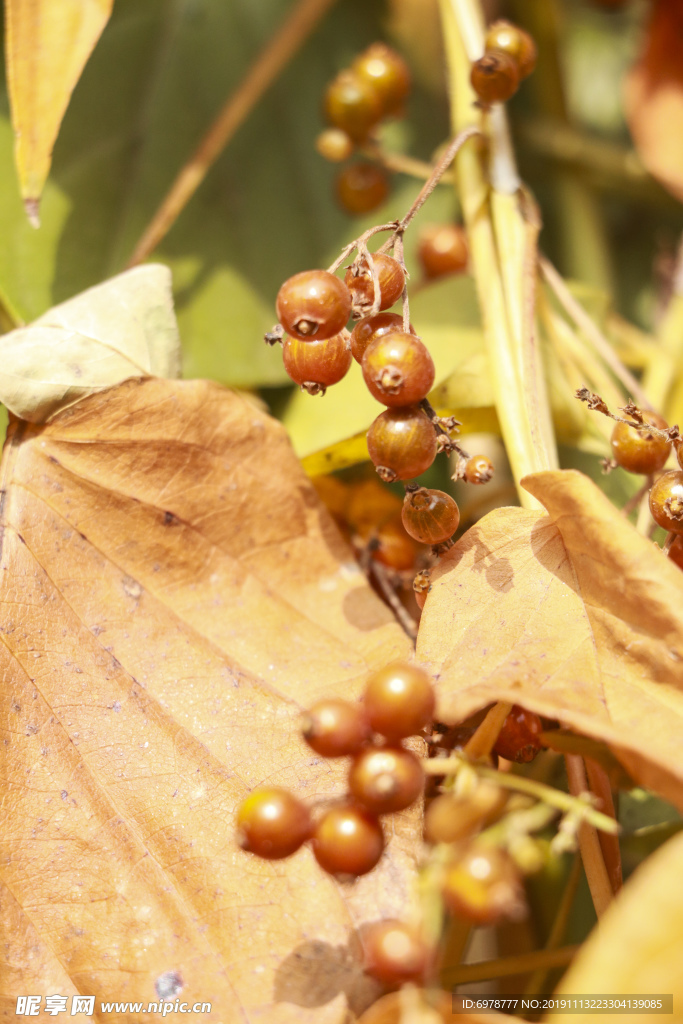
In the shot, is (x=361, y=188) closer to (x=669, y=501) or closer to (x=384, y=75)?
(x=384, y=75)

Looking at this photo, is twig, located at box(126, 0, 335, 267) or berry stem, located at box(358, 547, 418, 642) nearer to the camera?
berry stem, located at box(358, 547, 418, 642)

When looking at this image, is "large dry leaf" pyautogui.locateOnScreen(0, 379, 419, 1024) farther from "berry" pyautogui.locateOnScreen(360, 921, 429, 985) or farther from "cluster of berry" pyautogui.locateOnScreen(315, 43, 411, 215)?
"cluster of berry" pyautogui.locateOnScreen(315, 43, 411, 215)

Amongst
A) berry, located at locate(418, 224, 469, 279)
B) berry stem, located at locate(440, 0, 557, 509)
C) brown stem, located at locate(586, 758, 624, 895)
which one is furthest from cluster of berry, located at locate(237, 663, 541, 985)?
berry, located at locate(418, 224, 469, 279)

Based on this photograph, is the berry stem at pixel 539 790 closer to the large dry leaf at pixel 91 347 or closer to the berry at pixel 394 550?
the berry at pixel 394 550

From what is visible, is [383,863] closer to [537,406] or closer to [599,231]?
[537,406]

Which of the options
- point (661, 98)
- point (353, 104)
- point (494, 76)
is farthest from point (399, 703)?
point (661, 98)

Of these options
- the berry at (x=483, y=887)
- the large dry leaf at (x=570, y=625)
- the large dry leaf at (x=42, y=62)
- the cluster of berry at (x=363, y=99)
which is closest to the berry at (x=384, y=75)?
the cluster of berry at (x=363, y=99)
